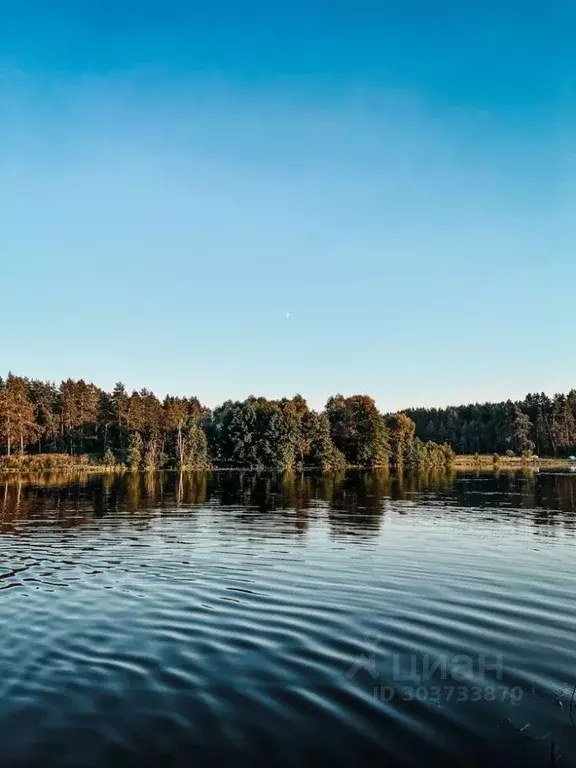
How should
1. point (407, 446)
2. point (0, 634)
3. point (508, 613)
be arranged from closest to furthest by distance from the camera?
point (0, 634)
point (508, 613)
point (407, 446)

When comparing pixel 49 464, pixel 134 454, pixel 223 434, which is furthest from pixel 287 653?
pixel 223 434

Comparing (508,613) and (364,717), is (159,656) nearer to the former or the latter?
(364,717)

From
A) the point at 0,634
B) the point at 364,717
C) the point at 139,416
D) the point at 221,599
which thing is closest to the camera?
the point at 364,717

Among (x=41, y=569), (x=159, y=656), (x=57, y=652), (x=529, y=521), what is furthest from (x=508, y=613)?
(x=529, y=521)

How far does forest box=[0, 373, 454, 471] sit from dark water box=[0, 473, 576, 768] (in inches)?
4859

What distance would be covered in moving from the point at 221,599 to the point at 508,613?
786 centimetres

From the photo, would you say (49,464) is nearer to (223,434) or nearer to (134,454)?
(134,454)

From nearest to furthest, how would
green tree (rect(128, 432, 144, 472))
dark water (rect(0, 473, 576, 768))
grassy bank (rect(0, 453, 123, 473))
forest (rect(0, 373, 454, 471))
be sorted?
dark water (rect(0, 473, 576, 768)) → grassy bank (rect(0, 453, 123, 473)) → green tree (rect(128, 432, 144, 472)) → forest (rect(0, 373, 454, 471))

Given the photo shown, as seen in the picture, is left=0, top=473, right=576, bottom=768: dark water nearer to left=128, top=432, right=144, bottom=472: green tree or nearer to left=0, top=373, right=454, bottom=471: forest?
left=128, top=432, right=144, bottom=472: green tree

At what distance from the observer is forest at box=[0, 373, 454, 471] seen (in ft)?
506

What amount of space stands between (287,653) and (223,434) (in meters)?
154

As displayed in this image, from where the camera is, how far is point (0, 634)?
44.1 feet

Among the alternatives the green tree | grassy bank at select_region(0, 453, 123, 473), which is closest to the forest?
the green tree

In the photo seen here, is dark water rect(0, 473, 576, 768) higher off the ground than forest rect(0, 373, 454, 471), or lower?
lower
